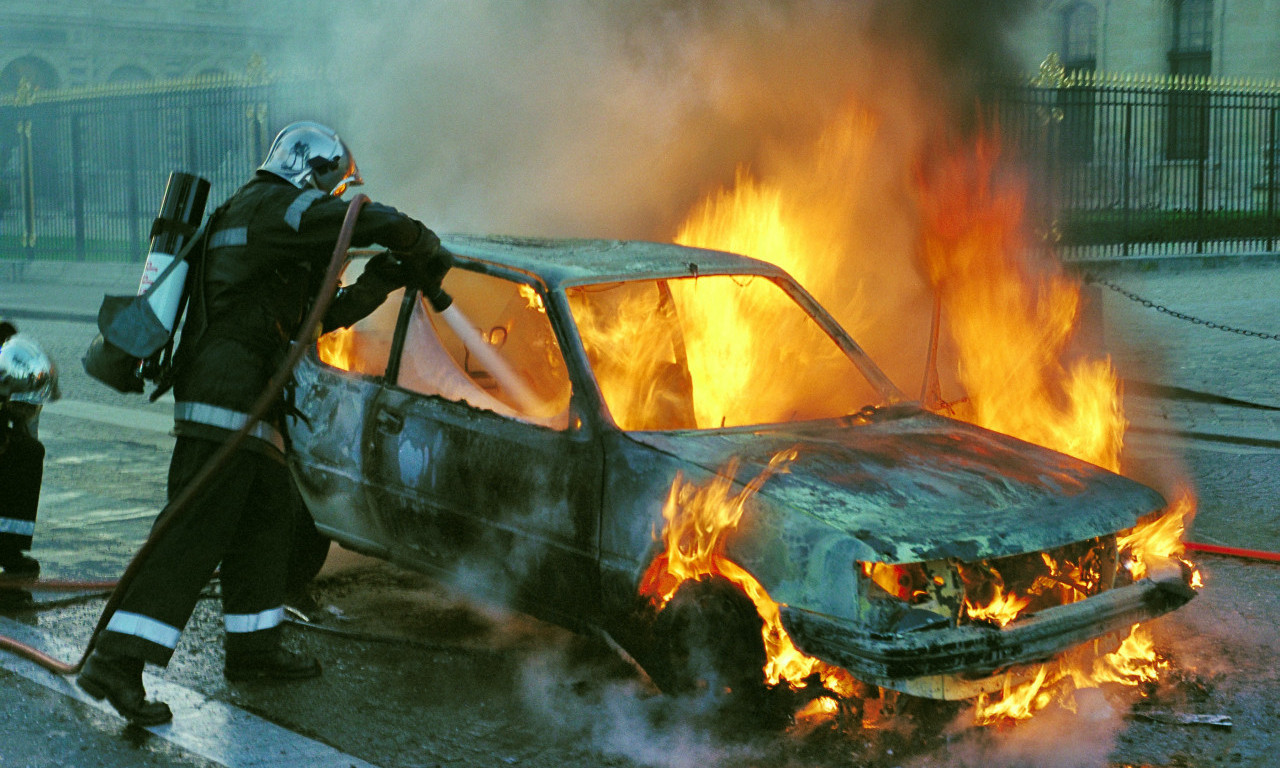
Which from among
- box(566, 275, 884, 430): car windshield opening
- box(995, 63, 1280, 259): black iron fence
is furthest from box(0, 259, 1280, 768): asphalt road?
box(995, 63, 1280, 259): black iron fence

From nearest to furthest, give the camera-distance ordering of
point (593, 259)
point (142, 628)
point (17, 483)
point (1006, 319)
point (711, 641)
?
point (711, 641)
point (142, 628)
point (593, 259)
point (17, 483)
point (1006, 319)

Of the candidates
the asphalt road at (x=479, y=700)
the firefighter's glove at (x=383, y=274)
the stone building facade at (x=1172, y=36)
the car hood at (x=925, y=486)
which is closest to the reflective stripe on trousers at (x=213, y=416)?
the firefighter's glove at (x=383, y=274)

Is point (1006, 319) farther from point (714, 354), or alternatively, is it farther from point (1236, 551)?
point (714, 354)

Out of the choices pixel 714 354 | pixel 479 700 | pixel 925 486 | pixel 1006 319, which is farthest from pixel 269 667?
pixel 1006 319

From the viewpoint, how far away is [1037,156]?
1454cm

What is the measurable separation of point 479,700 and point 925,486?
4.78ft

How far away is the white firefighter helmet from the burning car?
1133 mm

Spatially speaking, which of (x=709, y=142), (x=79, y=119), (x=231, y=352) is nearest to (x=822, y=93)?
(x=709, y=142)

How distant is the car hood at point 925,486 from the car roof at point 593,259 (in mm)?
654

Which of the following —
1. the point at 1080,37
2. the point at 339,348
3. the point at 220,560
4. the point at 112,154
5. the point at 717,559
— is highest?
the point at 1080,37

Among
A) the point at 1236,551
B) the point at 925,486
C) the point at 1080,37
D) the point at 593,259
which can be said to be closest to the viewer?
the point at 925,486

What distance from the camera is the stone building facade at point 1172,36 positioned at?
27359mm

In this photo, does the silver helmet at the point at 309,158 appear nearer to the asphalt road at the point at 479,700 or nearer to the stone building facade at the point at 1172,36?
the asphalt road at the point at 479,700

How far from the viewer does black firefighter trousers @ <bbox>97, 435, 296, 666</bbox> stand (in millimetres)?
3871
